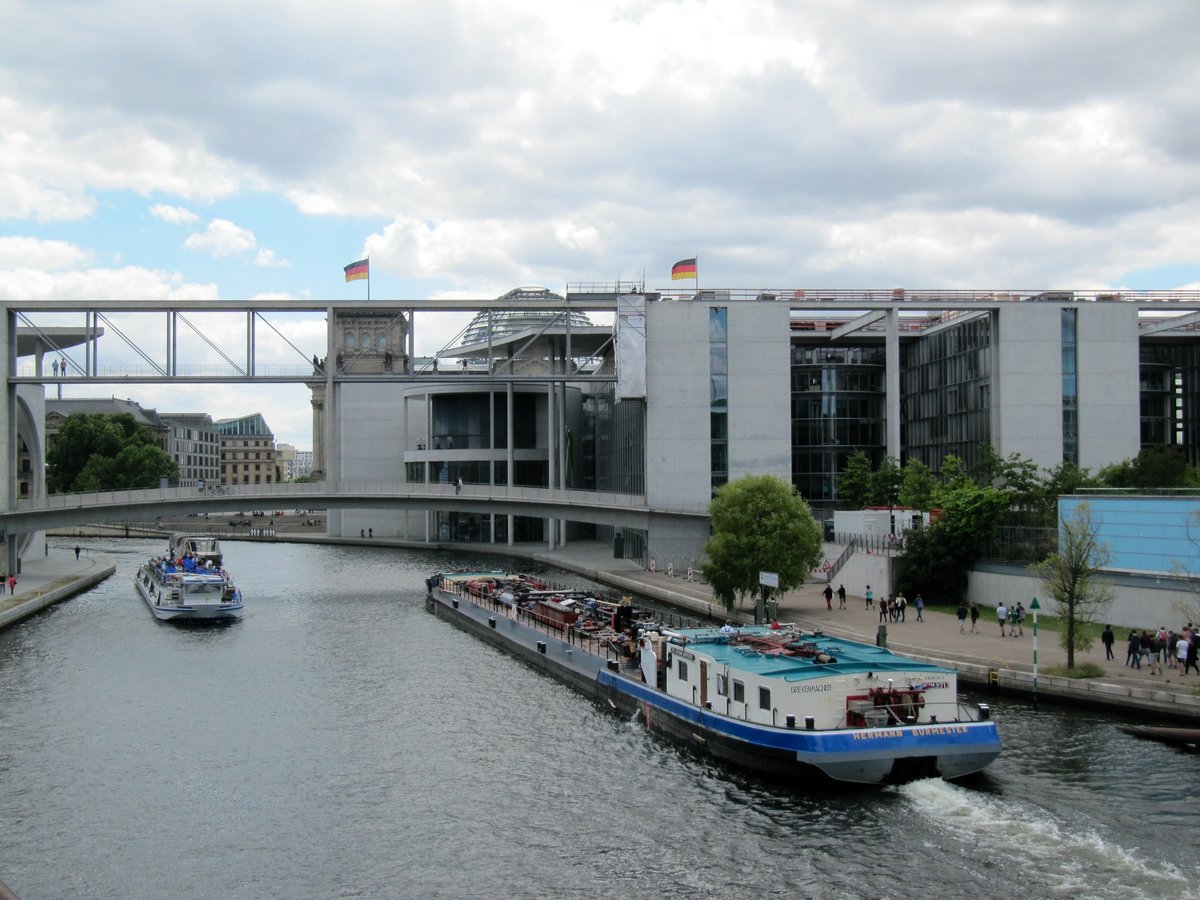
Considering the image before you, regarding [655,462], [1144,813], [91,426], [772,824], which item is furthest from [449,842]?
[91,426]

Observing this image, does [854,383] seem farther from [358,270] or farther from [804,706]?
[804,706]

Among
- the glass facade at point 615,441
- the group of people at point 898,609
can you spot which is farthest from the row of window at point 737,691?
the glass facade at point 615,441

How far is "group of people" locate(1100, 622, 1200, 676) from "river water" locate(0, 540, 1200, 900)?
4288 millimetres

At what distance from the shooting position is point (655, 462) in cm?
7588

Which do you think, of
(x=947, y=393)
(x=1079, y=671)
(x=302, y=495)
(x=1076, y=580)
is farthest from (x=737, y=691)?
(x=947, y=393)

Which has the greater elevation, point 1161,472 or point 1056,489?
point 1161,472

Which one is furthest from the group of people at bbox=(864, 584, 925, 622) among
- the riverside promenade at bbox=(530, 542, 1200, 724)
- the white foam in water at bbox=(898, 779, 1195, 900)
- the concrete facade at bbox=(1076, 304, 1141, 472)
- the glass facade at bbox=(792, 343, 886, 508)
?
the glass facade at bbox=(792, 343, 886, 508)

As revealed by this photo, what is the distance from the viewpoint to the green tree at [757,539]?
50406 mm

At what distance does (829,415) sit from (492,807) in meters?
73.6

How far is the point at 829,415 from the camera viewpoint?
96.6m

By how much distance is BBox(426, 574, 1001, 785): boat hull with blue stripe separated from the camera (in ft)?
89.6

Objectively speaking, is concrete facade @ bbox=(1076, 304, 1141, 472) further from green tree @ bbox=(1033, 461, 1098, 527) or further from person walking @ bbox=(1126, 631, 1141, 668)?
person walking @ bbox=(1126, 631, 1141, 668)

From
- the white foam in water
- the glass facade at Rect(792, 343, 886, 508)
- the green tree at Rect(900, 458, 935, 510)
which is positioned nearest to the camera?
the white foam in water

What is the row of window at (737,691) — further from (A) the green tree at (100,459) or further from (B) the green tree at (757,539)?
(A) the green tree at (100,459)
